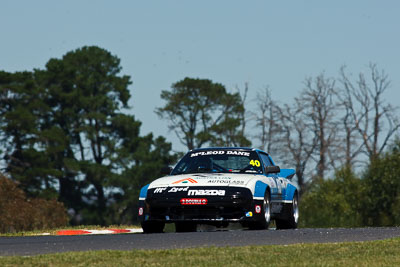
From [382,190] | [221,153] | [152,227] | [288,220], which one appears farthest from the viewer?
[382,190]

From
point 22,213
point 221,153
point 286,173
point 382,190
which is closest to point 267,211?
point 221,153

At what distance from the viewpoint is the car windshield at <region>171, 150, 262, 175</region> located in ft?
57.4

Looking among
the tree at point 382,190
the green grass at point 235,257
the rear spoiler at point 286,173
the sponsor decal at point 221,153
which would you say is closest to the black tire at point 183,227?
the sponsor decal at point 221,153

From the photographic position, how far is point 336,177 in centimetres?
5847

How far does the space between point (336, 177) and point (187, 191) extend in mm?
43347

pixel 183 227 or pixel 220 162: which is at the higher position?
pixel 220 162

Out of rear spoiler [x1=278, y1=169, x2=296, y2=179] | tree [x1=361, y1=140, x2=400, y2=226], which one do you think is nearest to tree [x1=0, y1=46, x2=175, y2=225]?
tree [x1=361, y1=140, x2=400, y2=226]

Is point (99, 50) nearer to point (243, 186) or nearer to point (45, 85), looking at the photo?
point (45, 85)

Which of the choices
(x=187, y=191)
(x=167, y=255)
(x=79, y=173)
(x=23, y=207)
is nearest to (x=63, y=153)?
(x=79, y=173)

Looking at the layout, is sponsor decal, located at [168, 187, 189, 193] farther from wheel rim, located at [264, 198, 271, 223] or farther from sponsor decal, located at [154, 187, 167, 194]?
wheel rim, located at [264, 198, 271, 223]

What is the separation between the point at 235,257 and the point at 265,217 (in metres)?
5.67

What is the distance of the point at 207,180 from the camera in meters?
16.2

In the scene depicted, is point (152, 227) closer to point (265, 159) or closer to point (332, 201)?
point (265, 159)

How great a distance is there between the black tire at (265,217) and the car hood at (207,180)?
46 centimetres
